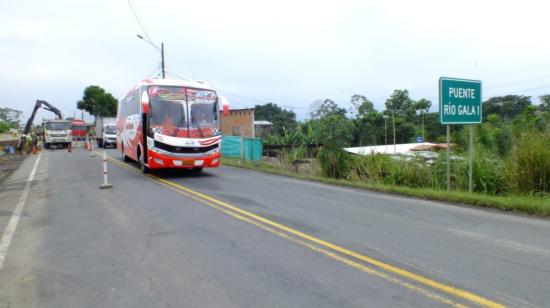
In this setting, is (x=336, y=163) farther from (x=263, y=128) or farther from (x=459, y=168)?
(x=263, y=128)

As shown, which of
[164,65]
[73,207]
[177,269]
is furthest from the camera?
[164,65]

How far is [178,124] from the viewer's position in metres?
13.2

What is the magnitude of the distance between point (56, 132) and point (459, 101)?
3678cm

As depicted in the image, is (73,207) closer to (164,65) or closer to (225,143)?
(225,143)

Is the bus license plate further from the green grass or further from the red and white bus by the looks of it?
the green grass

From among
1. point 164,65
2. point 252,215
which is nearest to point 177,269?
point 252,215

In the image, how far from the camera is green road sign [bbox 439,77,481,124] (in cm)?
958

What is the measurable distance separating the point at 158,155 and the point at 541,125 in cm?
1143

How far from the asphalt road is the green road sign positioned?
7.92 feet

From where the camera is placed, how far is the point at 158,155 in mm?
12930

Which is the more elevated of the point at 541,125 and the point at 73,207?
the point at 541,125

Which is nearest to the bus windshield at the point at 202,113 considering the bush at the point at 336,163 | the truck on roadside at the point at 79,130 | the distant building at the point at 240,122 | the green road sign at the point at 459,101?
the bush at the point at 336,163

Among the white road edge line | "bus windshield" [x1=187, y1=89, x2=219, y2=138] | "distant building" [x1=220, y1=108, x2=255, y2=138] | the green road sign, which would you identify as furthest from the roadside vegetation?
"distant building" [x1=220, y1=108, x2=255, y2=138]

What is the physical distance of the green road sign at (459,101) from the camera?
958 cm
